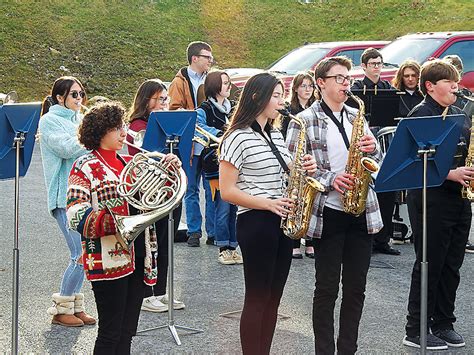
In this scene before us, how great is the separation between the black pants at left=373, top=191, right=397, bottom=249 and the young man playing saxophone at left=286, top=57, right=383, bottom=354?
3.52 meters

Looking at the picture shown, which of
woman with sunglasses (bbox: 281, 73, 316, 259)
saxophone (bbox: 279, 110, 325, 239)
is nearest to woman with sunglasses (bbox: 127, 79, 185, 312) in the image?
saxophone (bbox: 279, 110, 325, 239)

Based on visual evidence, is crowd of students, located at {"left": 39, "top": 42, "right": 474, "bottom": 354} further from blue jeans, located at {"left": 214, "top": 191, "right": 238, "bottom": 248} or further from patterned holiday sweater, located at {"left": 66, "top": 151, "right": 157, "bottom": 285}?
blue jeans, located at {"left": 214, "top": 191, "right": 238, "bottom": 248}

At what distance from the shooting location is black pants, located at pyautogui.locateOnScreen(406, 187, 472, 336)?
616cm

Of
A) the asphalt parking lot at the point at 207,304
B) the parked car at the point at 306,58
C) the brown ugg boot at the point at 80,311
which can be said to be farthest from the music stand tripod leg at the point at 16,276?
the parked car at the point at 306,58

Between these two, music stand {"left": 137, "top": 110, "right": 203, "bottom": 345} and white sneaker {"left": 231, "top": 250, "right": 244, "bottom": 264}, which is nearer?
music stand {"left": 137, "top": 110, "right": 203, "bottom": 345}

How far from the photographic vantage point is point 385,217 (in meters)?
9.12

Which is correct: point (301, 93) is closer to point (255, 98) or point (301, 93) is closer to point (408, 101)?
point (408, 101)

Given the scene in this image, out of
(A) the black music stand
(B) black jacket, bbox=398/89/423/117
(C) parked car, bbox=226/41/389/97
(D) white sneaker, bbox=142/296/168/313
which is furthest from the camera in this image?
(C) parked car, bbox=226/41/389/97

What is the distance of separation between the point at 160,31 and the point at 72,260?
812 inches

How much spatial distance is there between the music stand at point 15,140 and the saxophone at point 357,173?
2.03m

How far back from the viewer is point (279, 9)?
29.5 meters

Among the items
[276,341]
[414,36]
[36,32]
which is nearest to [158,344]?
[276,341]

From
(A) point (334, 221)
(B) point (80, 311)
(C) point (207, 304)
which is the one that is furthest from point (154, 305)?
(A) point (334, 221)

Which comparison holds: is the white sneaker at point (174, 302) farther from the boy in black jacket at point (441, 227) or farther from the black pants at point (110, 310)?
the black pants at point (110, 310)
